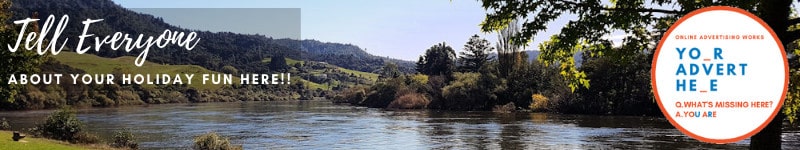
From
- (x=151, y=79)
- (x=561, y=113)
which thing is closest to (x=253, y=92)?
(x=151, y=79)

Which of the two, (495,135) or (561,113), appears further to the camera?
(561,113)

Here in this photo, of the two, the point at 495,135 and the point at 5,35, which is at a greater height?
the point at 5,35

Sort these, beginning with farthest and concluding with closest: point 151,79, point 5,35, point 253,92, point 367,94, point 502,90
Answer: point 253,92
point 151,79
point 367,94
point 502,90
point 5,35

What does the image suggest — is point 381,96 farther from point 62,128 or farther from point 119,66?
point 62,128

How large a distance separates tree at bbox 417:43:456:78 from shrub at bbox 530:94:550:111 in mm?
36126

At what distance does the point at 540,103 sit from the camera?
273 ft

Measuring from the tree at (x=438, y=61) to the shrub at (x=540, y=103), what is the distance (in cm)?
3613

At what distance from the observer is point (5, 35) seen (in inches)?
1107

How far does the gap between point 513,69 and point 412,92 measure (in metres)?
20.2

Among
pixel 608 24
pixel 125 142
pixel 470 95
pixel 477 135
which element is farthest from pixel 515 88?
pixel 608 24

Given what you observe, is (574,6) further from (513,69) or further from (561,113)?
(513,69)

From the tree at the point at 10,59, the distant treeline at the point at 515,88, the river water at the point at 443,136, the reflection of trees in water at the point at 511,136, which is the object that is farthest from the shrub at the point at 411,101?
the tree at the point at 10,59

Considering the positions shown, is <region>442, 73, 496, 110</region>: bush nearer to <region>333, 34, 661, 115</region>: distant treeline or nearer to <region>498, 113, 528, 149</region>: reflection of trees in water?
<region>333, 34, 661, 115</region>: distant treeline

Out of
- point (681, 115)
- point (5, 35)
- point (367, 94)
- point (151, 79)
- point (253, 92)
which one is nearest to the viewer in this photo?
point (681, 115)
